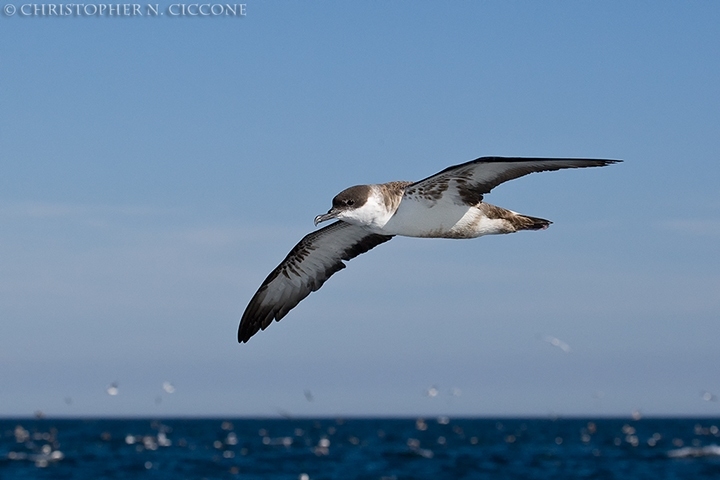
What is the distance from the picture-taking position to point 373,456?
77812mm

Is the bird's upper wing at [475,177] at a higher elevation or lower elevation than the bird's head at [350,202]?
higher

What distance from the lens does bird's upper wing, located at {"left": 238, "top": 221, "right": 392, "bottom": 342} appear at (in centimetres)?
1398

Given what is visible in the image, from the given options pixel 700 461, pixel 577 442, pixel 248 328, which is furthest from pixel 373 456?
pixel 248 328

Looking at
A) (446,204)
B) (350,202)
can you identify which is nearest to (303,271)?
(350,202)

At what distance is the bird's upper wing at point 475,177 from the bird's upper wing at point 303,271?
248 centimetres

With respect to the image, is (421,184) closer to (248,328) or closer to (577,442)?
(248,328)

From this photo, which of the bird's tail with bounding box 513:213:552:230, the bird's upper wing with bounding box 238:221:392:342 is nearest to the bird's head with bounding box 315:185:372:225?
the bird's tail with bounding box 513:213:552:230

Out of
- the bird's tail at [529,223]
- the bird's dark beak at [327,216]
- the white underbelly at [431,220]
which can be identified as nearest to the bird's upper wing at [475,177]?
the white underbelly at [431,220]

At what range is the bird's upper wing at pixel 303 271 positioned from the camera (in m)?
14.0

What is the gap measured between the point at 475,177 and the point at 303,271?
3.78m

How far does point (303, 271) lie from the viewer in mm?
14367

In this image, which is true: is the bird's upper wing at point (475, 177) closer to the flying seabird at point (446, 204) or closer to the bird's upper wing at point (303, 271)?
the flying seabird at point (446, 204)

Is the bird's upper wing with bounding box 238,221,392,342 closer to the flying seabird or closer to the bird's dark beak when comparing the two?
the flying seabird

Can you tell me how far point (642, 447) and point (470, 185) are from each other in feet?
277
